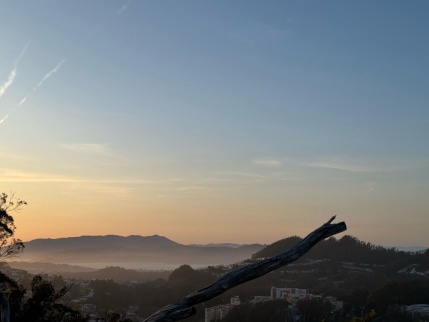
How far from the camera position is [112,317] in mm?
15211

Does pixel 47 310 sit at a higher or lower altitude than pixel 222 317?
higher

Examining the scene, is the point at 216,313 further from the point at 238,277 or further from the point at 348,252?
the point at 348,252

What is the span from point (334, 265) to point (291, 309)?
61.7 meters

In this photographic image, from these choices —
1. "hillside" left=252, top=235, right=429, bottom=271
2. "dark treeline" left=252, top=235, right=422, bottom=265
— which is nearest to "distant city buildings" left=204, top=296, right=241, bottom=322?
"hillside" left=252, top=235, right=429, bottom=271

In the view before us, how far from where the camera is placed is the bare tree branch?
4.09 m

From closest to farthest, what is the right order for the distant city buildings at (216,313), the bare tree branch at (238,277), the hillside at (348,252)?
the bare tree branch at (238,277)
the distant city buildings at (216,313)
the hillside at (348,252)

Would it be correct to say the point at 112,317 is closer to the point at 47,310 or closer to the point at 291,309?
the point at 47,310

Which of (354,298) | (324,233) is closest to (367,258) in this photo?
(354,298)

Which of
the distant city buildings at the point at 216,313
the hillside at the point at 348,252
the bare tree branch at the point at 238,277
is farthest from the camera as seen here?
the hillside at the point at 348,252

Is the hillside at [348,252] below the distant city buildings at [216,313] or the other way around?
the other way around

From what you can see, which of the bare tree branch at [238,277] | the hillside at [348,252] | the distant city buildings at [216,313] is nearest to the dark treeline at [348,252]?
the hillside at [348,252]

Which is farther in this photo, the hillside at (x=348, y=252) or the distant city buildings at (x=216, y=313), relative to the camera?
the hillside at (x=348, y=252)

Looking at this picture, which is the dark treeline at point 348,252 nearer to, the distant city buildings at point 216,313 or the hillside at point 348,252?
the hillside at point 348,252

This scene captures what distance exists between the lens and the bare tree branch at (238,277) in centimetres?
409
